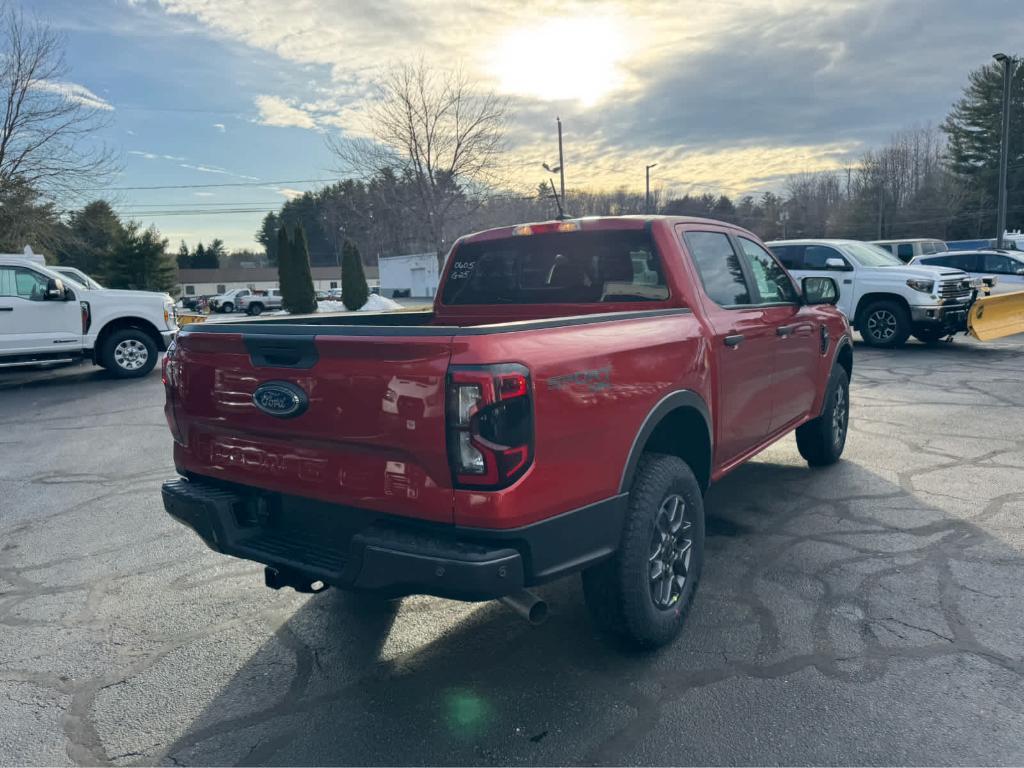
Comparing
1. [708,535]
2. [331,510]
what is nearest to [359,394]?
[331,510]

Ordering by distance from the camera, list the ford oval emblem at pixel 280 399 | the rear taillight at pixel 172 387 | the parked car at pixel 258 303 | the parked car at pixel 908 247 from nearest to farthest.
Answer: the ford oval emblem at pixel 280 399 → the rear taillight at pixel 172 387 → the parked car at pixel 908 247 → the parked car at pixel 258 303

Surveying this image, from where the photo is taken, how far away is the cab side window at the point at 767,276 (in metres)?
4.54

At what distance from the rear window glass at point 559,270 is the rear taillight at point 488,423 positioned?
5.32ft

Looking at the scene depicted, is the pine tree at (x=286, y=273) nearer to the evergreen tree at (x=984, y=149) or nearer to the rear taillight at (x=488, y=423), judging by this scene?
the rear taillight at (x=488, y=423)

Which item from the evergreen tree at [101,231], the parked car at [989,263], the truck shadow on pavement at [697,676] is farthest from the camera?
the evergreen tree at [101,231]

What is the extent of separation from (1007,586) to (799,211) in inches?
3480

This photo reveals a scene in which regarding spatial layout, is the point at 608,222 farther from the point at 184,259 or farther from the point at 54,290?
the point at 184,259

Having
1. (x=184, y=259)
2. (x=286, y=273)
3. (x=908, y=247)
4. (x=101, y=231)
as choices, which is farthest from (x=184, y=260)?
(x=908, y=247)

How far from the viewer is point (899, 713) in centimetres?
262

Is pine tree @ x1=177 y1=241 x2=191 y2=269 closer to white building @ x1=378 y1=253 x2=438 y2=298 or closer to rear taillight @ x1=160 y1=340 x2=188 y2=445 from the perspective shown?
white building @ x1=378 y1=253 x2=438 y2=298

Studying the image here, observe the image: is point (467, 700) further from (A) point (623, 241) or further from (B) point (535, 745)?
(A) point (623, 241)

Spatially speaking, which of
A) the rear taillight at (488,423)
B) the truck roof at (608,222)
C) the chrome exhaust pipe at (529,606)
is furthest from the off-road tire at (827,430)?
the rear taillight at (488,423)

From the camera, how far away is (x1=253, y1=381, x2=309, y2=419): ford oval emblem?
2.62 metres

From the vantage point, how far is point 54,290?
11.1 m
